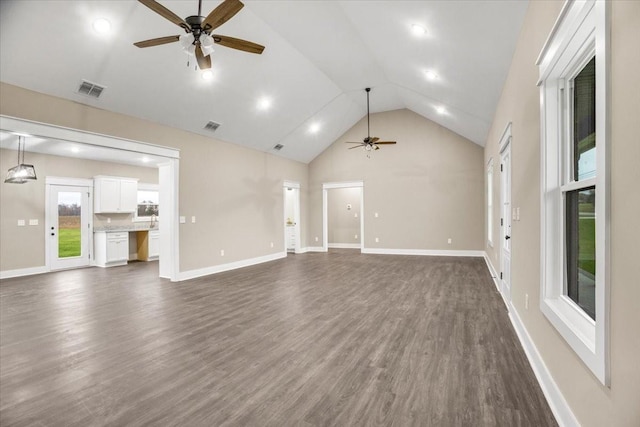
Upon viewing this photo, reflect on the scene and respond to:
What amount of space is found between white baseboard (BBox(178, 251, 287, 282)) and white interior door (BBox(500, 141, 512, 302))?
549 centimetres

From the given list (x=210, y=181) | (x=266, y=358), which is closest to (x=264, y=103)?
(x=210, y=181)

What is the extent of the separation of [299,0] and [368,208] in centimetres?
653

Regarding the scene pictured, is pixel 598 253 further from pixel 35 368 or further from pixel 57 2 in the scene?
pixel 57 2

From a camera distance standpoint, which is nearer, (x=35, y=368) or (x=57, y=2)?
(x=35, y=368)

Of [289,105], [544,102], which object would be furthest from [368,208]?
[544,102]

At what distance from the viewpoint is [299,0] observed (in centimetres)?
450

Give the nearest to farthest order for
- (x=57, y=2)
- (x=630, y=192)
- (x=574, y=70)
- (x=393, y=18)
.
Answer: (x=630, y=192)
(x=574, y=70)
(x=57, y=2)
(x=393, y=18)

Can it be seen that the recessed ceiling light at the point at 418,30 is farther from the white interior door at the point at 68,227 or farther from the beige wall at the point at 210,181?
the white interior door at the point at 68,227

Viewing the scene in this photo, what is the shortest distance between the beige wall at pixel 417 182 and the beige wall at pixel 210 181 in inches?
103

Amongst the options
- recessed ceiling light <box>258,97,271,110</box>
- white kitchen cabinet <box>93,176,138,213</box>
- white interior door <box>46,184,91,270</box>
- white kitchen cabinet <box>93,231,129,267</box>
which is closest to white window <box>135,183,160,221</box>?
white kitchen cabinet <box>93,176,138,213</box>

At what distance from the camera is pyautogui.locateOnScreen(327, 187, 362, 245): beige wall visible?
11.9 meters

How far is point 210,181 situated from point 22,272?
4.48 meters

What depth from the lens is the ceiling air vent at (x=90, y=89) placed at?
4.61 meters

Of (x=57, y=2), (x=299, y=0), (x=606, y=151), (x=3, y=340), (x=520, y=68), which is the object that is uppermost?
(x=299, y=0)
